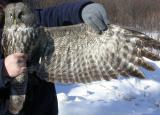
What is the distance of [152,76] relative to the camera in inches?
384

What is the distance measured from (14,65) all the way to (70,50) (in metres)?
0.50

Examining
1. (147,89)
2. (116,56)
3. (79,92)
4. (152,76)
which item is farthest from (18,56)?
(152,76)

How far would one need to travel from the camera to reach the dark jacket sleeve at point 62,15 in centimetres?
365

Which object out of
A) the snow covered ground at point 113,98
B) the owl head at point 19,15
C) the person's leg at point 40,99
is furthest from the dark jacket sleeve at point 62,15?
the snow covered ground at point 113,98

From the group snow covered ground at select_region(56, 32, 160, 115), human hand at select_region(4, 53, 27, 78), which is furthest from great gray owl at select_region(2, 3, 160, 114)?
snow covered ground at select_region(56, 32, 160, 115)

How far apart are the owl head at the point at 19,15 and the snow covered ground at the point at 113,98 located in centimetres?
343

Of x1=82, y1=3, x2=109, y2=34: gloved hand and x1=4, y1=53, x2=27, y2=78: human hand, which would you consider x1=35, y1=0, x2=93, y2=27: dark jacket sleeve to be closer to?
x1=82, y1=3, x2=109, y2=34: gloved hand

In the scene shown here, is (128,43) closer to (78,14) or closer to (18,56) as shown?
(78,14)

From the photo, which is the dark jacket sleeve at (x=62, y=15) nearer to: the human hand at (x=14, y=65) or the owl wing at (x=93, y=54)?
the owl wing at (x=93, y=54)

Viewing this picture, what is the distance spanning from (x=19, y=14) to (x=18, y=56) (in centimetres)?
27

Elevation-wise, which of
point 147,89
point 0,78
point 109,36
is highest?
point 109,36

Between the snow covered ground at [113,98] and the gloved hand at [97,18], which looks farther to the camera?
the snow covered ground at [113,98]

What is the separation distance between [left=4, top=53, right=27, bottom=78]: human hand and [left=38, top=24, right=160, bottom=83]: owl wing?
0.31 meters

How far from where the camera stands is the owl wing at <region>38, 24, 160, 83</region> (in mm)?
3492
